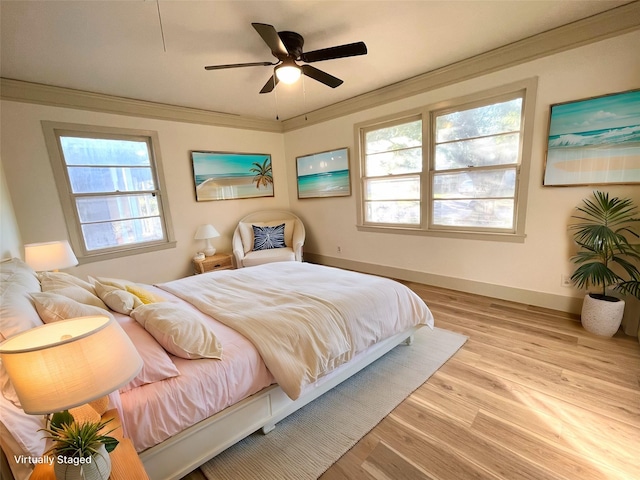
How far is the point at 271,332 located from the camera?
1.56 meters

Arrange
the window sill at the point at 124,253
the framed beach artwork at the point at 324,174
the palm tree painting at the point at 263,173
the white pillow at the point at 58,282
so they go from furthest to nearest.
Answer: the palm tree painting at the point at 263,173 → the framed beach artwork at the point at 324,174 → the window sill at the point at 124,253 → the white pillow at the point at 58,282

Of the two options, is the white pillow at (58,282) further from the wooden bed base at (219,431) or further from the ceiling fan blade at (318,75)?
the ceiling fan blade at (318,75)

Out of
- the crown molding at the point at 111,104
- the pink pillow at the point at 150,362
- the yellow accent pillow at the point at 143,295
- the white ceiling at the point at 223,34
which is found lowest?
the pink pillow at the point at 150,362

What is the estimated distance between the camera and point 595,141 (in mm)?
2400

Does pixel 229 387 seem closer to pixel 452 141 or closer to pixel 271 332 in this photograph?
pixel 271 332

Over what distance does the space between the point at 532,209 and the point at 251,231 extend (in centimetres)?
373

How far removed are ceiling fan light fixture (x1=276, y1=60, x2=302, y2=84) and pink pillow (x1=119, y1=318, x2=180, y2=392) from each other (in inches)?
84.7

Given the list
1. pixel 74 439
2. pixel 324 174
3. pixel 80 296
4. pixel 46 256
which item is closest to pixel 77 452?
pixel 74 439

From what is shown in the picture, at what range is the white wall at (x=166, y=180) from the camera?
289 centimetres

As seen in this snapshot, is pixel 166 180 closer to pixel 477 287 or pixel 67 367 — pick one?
pixel 67 367

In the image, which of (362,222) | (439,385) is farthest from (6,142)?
(439,385)

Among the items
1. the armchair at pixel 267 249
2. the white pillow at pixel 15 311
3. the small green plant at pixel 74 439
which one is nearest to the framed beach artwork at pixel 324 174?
the armchair at pixel 267 249

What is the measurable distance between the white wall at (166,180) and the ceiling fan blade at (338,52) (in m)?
2.56

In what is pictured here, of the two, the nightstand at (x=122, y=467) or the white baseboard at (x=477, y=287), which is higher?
the nightstand at (x=122, y=467)
